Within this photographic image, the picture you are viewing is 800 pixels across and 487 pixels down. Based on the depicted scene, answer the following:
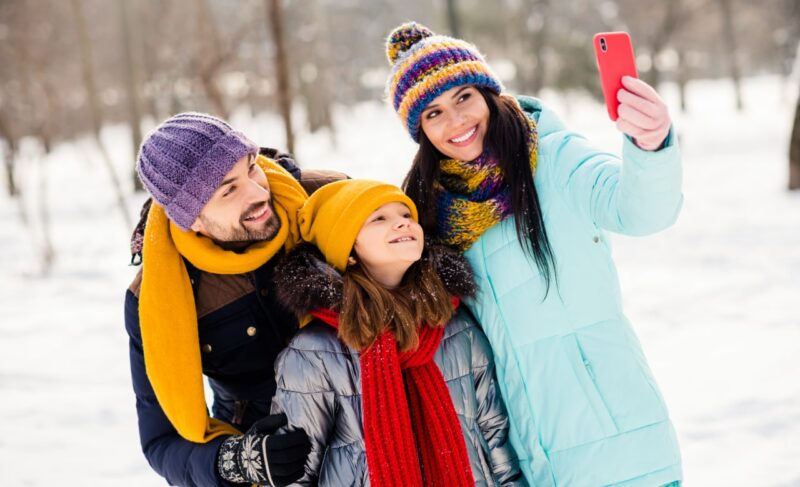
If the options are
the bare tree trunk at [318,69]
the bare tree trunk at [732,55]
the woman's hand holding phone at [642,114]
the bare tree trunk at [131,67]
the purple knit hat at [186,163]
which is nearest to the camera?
the woman's hand holding phone at [642,114]

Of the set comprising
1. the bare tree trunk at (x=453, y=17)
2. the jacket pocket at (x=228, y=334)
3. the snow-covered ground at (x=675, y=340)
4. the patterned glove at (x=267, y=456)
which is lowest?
the snow-covered ground at (x=675, y=340)

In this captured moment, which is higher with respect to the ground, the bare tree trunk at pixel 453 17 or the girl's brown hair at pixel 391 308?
the bare tree trunk at pixel 453 17

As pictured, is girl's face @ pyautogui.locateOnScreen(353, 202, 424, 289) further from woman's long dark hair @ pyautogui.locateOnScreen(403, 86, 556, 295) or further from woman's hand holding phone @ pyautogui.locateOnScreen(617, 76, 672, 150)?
woman's hand holding phone @ pyautogui.locateOnScreen(617, 76, 672, 150)

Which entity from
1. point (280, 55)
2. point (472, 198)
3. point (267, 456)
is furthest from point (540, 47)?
point (267, 456)

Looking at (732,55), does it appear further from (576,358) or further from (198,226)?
(198,226)

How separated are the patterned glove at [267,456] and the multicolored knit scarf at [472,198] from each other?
0.80m

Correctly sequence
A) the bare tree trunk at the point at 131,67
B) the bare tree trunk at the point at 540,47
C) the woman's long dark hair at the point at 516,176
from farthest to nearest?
the bare tree trunk at the point at 540,47 → the bare tree trunk at the point at 131,67 → the woman's long dark hair at the point at 516,176

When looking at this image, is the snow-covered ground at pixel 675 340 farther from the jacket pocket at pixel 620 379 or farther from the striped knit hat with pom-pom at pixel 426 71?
the striped knit hat with pom-pom at pixel 426 71

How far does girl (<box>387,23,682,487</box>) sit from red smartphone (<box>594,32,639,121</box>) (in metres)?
0.27

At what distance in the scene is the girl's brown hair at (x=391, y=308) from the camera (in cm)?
194

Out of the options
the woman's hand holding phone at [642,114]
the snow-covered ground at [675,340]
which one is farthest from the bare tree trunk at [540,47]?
the woman's hand holding phone at [642,114]

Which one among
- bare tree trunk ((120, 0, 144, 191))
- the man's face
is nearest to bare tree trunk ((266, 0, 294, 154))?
bare tree trunk ((120, 0, 144, 191))

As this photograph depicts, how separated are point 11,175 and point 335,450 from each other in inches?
628

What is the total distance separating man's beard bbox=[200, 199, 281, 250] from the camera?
2172 millimetres
